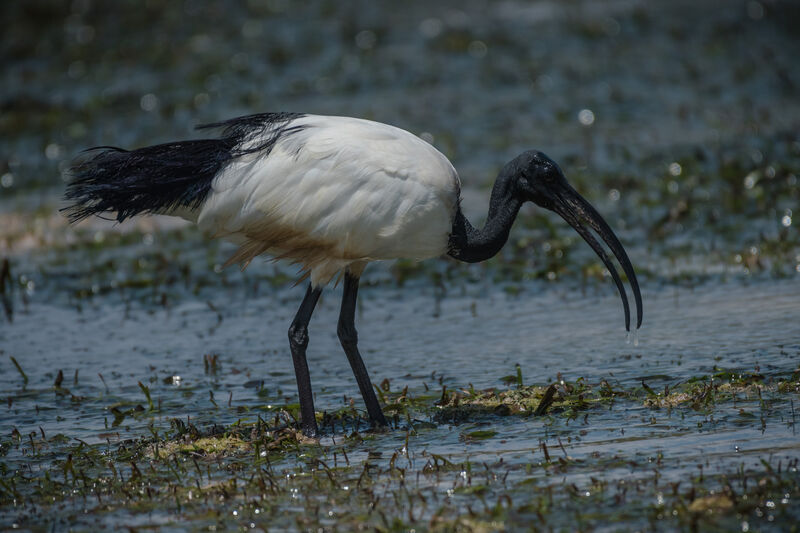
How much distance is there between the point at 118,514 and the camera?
529 cm

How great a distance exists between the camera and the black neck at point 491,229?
264 inches

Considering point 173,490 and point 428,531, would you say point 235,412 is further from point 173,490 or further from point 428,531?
point 428,531

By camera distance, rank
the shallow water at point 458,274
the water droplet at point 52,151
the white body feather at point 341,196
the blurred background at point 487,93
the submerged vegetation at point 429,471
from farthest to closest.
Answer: the water droplet at point 52,151, the blurred background at point 487,93, the white body feather at point 341,196, the shallow water at point 458,274, the submerged vegetation at point 429,471

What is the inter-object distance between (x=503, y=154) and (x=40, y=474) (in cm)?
845

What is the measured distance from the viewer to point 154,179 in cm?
659

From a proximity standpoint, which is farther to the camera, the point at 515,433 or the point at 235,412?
the point at 235,412

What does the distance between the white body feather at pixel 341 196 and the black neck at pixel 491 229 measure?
0.30 feet

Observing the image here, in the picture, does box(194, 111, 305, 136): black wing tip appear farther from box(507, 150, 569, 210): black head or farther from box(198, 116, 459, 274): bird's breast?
box(507, 150, 569, 210): black head

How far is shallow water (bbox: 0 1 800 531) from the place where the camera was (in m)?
5.48

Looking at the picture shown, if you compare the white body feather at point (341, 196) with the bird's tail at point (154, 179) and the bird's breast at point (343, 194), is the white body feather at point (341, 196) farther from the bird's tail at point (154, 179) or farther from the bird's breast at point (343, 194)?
the bird's tail at point (154, 179)

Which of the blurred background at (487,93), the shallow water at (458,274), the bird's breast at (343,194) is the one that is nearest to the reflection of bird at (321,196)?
the bird's breast at (343,194)

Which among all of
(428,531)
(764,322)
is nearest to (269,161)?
(428,531)

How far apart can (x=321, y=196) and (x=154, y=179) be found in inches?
36.9

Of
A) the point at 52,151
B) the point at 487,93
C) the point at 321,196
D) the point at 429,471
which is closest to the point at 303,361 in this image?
the point at 321,196
